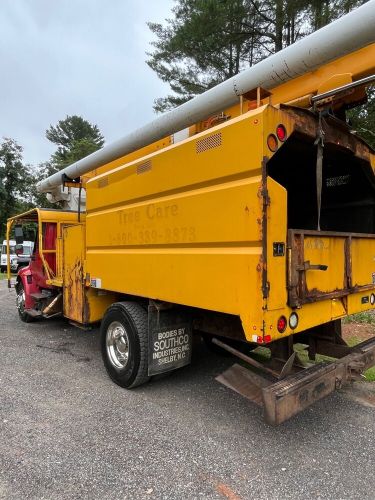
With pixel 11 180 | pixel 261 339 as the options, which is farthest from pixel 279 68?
pixel 11 180

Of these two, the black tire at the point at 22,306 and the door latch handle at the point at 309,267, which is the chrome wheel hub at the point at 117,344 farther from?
the black tire at the point at 22,306

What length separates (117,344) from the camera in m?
4.45

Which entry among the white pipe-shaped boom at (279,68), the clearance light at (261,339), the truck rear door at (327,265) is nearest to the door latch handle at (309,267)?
the truck rear door at (327,265)

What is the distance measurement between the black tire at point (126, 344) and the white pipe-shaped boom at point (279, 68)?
6.68 feet

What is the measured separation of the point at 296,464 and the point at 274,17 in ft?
44.5

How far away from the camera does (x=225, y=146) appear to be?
3.00m

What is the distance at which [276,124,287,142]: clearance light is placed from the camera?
282cm

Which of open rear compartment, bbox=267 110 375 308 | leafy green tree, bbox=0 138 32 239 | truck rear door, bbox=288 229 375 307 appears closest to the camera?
truck rear door, bbox=288 229 375 307

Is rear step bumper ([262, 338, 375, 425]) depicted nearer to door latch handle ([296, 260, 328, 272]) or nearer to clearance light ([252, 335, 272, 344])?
clearance light ([252, 335, 272, 344])

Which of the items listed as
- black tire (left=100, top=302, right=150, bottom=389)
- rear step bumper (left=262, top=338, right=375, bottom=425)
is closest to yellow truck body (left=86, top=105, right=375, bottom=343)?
black tire (left=100, top=302, right=150, bottom=389)

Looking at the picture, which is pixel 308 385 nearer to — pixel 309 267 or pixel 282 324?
pixel 282 324

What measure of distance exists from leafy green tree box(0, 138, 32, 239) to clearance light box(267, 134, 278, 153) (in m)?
37.7

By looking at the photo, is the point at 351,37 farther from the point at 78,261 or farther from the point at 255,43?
the point at 255,43

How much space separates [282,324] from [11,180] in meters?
39.3
